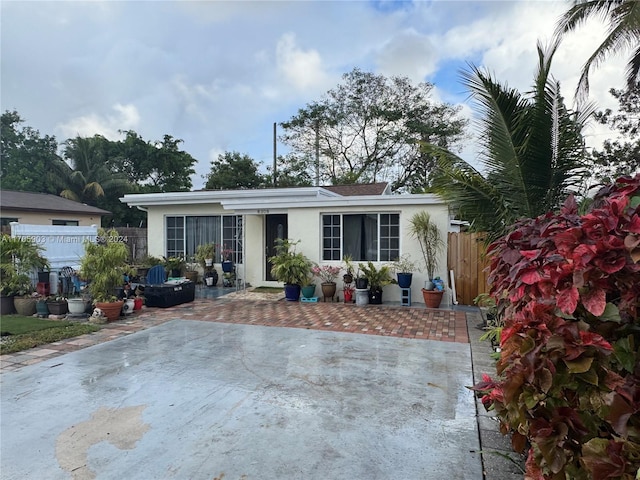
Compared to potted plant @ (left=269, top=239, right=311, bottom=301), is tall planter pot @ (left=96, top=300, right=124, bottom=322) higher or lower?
lower

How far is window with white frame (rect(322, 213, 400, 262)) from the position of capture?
930cm

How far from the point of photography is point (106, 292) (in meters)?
7.64

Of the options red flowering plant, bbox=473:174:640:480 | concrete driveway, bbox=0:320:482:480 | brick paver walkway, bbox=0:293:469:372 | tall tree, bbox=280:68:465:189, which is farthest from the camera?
tall tree, bbox=280:68:465:189

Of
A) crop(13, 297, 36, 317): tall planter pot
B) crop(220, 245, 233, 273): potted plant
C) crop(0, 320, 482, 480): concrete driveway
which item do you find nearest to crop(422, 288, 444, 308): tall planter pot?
crop(0, 320, 482, 480): concrete driveway

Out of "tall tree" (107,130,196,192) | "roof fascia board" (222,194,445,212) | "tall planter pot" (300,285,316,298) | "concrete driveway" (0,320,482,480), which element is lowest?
"concrete driveway" (0,320,482,480)

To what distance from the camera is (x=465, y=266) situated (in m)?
8.78

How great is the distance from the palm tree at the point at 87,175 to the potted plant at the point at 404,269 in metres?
23.7

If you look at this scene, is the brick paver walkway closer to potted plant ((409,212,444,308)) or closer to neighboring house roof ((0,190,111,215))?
potted plant ((409,212,444,308))

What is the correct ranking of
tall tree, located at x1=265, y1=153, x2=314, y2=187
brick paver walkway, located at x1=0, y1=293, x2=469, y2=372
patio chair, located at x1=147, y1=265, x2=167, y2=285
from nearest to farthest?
brick paver walkway, located at x1=0, y1=293, x2=469, y2=372 → patio chair, located at x1=147, y1=265, x2=167, y2=285 → tall tree, located at x1=265, y1=153, x2=314, y2=187

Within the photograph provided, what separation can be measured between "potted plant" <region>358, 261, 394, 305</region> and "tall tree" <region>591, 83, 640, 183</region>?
11.5 meters

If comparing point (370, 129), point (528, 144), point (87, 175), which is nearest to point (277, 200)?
point (528, 144)

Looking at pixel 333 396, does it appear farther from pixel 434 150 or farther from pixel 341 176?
pixel 341 176

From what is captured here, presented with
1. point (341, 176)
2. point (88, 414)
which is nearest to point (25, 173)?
point (341, 176)

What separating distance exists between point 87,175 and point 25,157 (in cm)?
583
